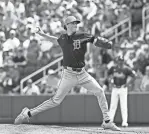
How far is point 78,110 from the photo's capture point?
11.8 metres

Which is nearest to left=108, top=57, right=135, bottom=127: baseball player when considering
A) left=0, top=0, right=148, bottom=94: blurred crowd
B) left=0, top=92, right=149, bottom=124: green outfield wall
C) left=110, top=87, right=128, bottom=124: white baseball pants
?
left=110, top=87, right=128, bottom=124: white baseball pants

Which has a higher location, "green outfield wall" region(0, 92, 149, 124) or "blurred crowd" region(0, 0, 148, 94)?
"blurred crowd" region(0, 0, 148, 94)

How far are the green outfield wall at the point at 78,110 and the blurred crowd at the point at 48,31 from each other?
1431mm

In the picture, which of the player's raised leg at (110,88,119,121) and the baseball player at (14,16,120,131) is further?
the player's raised leg at (110,88,119,121)

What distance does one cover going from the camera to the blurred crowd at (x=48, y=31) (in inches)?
543

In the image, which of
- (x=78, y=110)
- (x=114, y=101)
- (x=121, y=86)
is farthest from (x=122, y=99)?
(x=78, y=110)

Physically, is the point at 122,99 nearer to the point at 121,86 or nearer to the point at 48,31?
the point at 121,86

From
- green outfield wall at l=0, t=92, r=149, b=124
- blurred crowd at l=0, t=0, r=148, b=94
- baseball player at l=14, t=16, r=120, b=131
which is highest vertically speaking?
blurred crowd at l=0, t=0, r=148, b=94

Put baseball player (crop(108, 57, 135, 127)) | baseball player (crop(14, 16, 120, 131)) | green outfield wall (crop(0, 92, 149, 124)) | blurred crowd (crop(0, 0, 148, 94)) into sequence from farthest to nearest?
blurred crowd (crop(0, 0, 148, 94)), green outfield wall (crop(0, 92, 149, 124)), baseball player (crop(108, 57, 135, 127)), baseball player (crop(14, 16, 120, 131))

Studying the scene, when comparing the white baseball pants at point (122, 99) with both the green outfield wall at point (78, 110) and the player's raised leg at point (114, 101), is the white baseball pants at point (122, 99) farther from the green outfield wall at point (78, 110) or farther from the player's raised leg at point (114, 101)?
the green outfield wall at point (78, 110)

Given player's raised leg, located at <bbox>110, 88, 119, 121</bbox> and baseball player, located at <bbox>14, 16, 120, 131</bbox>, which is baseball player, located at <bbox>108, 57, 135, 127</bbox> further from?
baseball player, located at <bbox>14, 16, 120, 131</bbox>

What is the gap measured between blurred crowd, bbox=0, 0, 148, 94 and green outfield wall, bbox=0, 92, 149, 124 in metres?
1.43

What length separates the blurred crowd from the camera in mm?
13797

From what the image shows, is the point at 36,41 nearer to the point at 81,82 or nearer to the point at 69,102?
the point at 69,102
